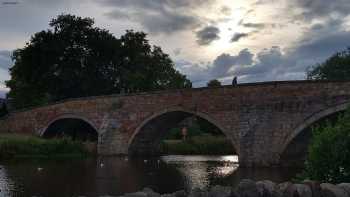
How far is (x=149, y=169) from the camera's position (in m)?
25.5

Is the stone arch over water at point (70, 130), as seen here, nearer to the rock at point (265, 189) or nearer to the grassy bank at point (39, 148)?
the grassy bank at point (39, 148)

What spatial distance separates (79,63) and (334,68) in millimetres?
28481

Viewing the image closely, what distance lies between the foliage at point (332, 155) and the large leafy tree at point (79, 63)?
3531 cm

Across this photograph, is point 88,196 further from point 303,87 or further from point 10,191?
point 303,87

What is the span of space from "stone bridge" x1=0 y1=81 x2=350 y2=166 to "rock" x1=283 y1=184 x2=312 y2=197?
50.3ft

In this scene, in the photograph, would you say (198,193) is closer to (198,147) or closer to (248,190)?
(248,190)

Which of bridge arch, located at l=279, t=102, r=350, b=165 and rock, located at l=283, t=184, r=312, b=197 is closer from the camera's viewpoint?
rock, located at l=283, t=184, r=312, b=197

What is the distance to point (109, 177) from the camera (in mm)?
21328

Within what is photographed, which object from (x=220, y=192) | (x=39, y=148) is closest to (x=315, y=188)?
(x=220, y=192)

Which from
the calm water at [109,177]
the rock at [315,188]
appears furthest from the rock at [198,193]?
the calm water at [109,177]

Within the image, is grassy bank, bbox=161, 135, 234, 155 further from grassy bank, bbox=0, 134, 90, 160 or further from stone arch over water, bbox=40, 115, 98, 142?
grassy bank, bbox=0, 134, 90, 160

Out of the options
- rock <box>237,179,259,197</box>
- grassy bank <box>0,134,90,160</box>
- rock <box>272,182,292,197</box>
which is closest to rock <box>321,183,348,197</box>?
rock <box>272,182,292,197</box>

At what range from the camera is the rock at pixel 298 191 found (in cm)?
918

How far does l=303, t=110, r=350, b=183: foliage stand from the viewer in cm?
1096
